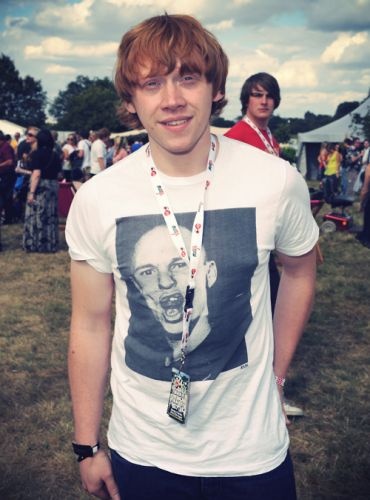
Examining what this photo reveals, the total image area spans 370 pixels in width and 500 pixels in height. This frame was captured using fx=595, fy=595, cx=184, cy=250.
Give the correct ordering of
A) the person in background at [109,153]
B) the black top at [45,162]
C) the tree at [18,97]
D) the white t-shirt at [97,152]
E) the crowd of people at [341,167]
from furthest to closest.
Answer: the tree at [18,97] < the crowd of people at [341,167] < the person in background at [109,153] < the white t-shirt at [97,152] < the black top at [45,162]

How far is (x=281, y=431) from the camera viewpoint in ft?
6.10

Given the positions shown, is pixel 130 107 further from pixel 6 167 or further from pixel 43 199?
pixel 6 167

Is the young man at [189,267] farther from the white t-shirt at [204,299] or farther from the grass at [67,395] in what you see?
the grass at [67,395]

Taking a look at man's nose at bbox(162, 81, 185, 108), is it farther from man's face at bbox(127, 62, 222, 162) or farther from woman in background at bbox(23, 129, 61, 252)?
woman in background at bbox(23, 129, 61, 252)

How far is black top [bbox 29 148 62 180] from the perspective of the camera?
976cm

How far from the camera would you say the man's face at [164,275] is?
1753mm

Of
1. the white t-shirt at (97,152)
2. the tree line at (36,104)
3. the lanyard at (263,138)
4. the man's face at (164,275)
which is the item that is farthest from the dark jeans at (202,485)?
the tree line at (36,104)

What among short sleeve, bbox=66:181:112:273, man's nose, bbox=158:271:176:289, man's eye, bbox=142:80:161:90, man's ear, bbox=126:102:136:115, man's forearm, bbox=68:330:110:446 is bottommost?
man's forearm, bbox=68:330:110:446

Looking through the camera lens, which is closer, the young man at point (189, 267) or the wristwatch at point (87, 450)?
the young man at point (189, 267)

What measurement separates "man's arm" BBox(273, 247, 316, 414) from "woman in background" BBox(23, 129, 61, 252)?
26.6ft

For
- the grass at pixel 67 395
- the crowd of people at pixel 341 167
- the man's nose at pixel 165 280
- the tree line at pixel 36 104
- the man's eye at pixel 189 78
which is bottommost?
the grass at pixel 67 395

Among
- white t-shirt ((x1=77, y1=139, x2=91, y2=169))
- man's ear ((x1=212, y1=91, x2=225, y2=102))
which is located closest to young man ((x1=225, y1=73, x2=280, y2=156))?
man's ear ((x1=212, y1=91, x2=225, y2=102))

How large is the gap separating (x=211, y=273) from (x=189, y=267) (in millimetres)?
67

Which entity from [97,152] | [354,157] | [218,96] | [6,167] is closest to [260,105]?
[218,96]
